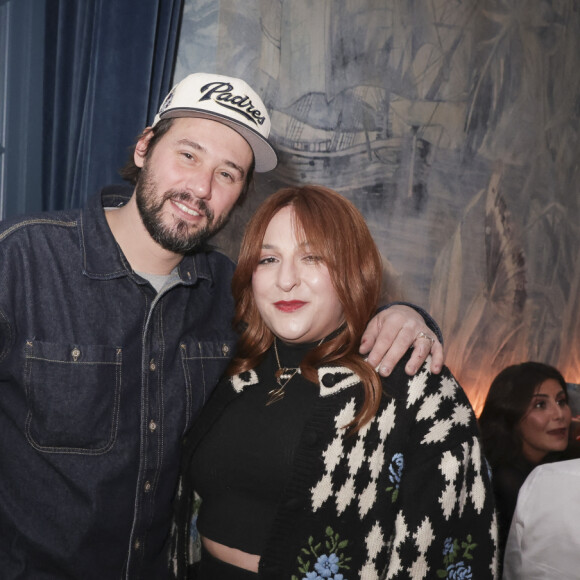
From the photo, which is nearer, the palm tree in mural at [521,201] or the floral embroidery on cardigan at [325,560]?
the floral embroidery on cardigan at [325,560]

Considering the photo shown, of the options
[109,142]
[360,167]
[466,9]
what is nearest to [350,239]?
[109,142]

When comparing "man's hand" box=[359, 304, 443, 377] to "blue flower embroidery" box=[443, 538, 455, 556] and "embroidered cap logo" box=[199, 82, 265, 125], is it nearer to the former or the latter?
"blue flower embroidery" box=[443, 538, 455, 556]

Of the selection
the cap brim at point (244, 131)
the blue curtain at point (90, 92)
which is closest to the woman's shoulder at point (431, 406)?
the cap brim at point (244, 131)

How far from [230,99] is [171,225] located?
423 mm

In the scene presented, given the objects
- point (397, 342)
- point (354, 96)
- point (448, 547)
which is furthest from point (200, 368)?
point (354, 96)

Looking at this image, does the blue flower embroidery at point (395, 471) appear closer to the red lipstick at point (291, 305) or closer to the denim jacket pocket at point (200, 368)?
the red lipstick at point (291, 305)

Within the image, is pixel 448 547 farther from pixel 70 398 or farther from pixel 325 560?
pixel 70 398

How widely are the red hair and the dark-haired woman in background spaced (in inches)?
67.6

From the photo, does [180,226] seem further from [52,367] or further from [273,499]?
[273,499]

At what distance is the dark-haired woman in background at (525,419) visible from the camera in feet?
10.0

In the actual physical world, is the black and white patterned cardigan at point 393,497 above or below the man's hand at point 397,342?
below

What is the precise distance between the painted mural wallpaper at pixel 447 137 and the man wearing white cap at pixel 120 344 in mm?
1144

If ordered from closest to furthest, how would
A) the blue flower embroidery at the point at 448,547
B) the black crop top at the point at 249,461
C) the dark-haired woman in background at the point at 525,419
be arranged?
1. the blue flower embroidery at the point at 448,547
2. the black crop top at the point at 249,461
3. the dark-haired woman in background at the point at 525,419

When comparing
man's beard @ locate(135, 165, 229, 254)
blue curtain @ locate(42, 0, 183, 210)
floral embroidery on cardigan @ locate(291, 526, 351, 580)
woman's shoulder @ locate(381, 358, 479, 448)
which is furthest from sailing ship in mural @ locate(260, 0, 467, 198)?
floral embroidery on cardigan @ locate(291, 526, 351, 580)
